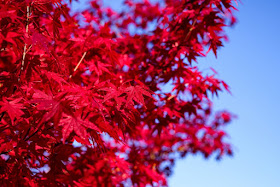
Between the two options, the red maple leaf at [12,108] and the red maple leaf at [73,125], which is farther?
the red maple leaf at [12,108]

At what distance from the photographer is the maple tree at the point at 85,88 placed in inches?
76.6

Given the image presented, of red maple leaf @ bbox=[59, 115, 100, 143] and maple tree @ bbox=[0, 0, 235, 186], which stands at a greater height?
maple tree @ bbox=[0, 0, 235, 186]

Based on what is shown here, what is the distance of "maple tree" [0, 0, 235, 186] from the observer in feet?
6.38

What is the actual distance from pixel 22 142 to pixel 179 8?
2.30 metres

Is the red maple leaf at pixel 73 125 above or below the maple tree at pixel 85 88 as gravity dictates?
below

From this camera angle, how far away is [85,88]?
206 cm

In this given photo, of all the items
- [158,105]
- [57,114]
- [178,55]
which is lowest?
[57,114]

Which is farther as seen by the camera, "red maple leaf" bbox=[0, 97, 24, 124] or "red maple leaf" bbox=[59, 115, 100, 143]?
"red maple leaf" bbox=[0, 97, 24, 124]

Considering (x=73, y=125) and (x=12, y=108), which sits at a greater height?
(x=12, y=108)

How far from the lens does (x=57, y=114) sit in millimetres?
1521

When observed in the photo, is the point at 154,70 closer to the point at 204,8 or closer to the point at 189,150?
the point at 204,8

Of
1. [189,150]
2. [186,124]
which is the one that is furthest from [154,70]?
[189,150]

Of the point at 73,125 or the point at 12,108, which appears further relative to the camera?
the point at 12,108

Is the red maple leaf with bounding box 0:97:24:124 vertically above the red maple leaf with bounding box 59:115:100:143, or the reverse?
the red maple leaf with bounding box 0:97:24:124
